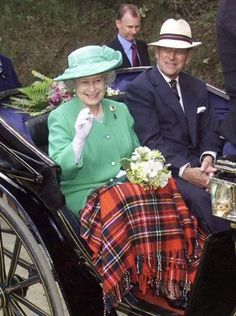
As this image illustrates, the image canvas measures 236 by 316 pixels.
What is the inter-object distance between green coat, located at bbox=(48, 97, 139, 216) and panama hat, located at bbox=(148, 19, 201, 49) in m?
0.58

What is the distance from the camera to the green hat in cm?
304

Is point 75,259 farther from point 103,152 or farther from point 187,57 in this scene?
point 187,57

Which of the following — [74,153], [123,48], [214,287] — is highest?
[123,48]

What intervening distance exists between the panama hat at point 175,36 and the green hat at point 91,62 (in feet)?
1.32

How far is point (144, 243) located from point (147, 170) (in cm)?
32

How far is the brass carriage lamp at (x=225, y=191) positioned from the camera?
229cm

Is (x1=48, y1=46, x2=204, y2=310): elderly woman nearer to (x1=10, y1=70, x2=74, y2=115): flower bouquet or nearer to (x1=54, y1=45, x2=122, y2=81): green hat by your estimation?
(x1=54, y1=45, x2=122, y2=81): green hat

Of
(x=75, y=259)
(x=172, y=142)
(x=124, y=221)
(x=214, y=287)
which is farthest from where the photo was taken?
(x=172, y=142)

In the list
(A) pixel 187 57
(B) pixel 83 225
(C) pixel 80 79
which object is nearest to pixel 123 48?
(A) pixel 187 57

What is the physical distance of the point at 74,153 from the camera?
2.91 m

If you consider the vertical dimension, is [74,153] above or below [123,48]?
below

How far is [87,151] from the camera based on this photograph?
10.2 feet

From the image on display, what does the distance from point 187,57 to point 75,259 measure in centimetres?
132

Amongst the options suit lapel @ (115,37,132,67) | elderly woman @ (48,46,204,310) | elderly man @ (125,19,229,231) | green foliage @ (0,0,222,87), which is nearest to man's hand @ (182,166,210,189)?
elderly man @ (125,19,229,231)
